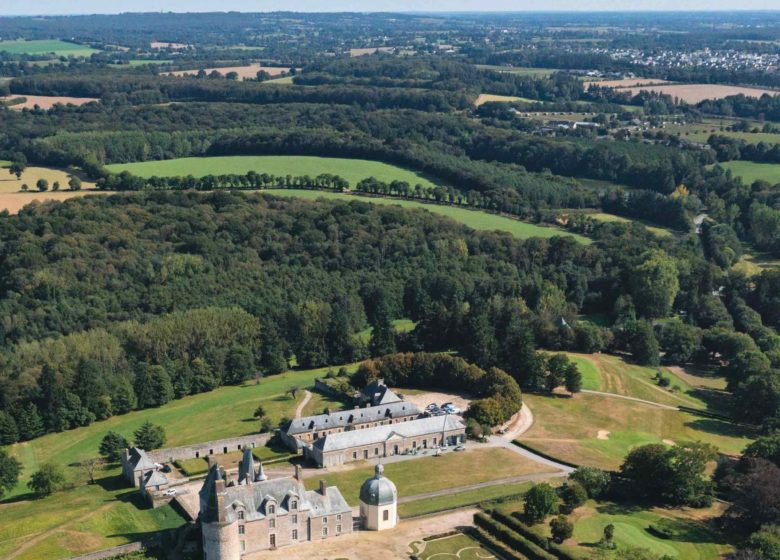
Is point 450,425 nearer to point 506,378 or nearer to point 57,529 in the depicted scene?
point 506,378

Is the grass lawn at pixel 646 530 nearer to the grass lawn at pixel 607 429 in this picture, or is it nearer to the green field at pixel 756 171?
the grass lawn at pixel 607 429

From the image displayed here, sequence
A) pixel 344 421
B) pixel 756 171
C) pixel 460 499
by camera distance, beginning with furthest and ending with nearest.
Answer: pixel 756 171 < pixel 344 421 < pixel 460 499

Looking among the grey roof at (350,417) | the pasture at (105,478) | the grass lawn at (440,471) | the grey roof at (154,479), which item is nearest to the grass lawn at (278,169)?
the pasture at (105,478)

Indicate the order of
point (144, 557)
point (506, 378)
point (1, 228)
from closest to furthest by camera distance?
point (144, 557) → point (506, 378) → point (1, 228)

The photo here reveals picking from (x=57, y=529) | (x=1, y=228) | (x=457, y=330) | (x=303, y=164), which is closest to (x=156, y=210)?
(x=1, y=228)

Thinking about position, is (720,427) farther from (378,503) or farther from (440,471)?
(378,503)

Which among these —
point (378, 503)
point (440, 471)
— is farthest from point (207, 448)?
point (378, 503)
